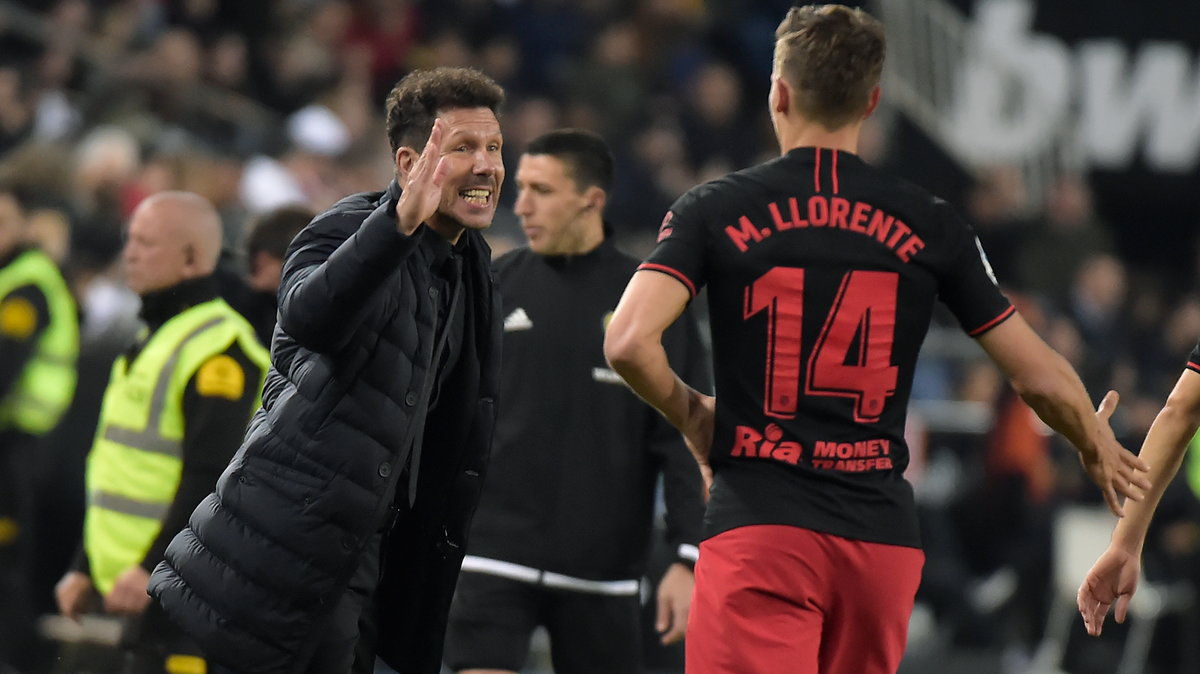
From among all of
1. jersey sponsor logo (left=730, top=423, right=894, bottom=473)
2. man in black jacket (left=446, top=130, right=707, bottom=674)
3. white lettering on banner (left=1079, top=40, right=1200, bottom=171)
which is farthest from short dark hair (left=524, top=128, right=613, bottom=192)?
white lettering on banner (left=1079, top=40, right=1200, bottom=171)

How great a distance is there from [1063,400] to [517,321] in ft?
8.51

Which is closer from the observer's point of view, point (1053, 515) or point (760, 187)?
point (760, 187)

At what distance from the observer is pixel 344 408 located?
4.38 m

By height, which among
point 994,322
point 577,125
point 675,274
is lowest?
point 994,322

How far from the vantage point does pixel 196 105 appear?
13.7 metres

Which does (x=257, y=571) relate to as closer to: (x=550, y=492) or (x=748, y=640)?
(x=748, y=640)

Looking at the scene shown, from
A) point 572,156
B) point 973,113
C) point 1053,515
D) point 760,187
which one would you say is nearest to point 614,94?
point 973,113

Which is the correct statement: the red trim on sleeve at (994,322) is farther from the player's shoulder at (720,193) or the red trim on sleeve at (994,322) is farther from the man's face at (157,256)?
the man's face at (157,256)

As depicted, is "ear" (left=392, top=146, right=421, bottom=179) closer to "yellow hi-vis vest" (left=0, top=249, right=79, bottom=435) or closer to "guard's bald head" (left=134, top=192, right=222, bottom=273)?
"guard's bald head" (left=134, top=192, right=222, bottom=273)

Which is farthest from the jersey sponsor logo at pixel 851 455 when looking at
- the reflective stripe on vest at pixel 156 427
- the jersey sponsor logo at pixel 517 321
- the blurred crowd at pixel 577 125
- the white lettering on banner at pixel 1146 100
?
the white lettering on banner at pixel 1146 100

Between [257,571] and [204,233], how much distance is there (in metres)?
2.50

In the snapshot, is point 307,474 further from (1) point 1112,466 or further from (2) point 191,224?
(2) point 191,224

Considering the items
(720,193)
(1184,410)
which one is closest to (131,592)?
(720,193)

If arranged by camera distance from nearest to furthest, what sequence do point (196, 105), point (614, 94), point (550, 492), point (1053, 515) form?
1. point (550, 492)
2. point (1053, 515)
3. point (196, 105)
4. point (614, 94)
